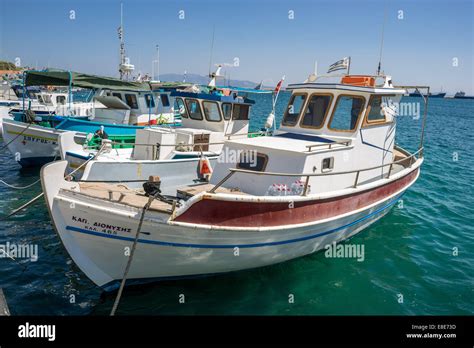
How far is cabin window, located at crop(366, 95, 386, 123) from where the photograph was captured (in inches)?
412

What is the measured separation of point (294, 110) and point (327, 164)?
2.51 meters

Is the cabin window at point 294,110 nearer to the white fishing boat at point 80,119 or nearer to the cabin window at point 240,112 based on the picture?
the cabin window at point 240,112

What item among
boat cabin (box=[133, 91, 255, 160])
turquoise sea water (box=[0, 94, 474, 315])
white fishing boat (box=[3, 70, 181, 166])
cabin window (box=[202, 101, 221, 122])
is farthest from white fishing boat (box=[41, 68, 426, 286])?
white fishing boat (box=[3, 70, 181, 166])

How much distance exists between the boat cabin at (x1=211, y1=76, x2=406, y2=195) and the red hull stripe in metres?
0.50

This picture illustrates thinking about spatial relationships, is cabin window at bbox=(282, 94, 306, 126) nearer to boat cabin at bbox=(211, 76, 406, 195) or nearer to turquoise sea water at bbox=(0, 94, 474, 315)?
boat cabin at bbox=(211, 76, 406, 195)

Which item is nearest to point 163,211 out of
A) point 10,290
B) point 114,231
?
point 114,231

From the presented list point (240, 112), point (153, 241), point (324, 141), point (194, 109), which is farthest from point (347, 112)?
point (194, 109)

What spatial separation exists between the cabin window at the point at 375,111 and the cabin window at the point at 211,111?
6.81 meters

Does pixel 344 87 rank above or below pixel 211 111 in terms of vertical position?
above

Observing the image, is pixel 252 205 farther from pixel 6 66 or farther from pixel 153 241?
pixel 6 66

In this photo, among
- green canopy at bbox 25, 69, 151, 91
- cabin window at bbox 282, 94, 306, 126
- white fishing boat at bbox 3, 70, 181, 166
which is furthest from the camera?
white fishing boat at bbox 3, 70, 181, 166

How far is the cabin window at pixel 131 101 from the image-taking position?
20469 millimetres

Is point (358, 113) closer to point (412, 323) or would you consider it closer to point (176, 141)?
point (412, 323)

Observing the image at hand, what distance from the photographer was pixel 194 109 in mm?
15977
